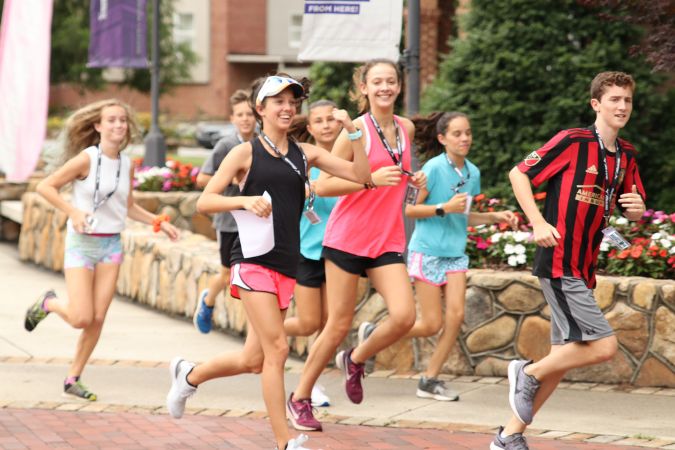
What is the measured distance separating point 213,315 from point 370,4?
2955mm

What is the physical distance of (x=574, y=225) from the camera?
20.6ft

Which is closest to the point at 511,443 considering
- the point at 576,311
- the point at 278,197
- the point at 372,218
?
the point at 576,311

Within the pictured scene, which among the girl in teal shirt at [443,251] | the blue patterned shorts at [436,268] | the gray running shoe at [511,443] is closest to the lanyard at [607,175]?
the gray running shoe at [511,443]

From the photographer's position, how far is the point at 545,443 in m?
6.86

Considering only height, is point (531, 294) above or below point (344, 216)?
below

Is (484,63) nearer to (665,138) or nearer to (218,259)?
(665,138)

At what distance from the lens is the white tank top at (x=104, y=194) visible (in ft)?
Answer: 26.5

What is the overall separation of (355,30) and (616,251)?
7.65 feet

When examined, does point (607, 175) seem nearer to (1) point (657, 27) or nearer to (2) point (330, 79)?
(1) point (657, 27)

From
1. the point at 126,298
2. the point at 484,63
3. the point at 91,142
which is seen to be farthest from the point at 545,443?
the point at 484,63

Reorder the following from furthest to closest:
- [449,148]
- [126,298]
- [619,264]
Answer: [126,298] → [619,264] → [449,148]

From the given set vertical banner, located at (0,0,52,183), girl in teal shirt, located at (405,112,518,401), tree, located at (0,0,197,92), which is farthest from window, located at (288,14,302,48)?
girl in teal shirt, located at (405,112,518,401)

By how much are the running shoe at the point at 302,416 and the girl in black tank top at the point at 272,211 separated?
71 centimetres

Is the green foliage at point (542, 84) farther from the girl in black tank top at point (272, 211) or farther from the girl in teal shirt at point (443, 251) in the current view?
the girl in black tank top at point (272, 211)
